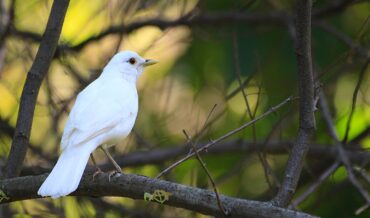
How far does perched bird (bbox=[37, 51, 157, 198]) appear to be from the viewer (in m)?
3.80

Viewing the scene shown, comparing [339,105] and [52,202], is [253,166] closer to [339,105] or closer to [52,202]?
[339,105]

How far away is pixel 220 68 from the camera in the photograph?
6.98 metres

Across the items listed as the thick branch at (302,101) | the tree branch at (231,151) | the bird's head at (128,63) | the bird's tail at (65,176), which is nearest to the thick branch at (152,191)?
the bird's tail at (65,176)

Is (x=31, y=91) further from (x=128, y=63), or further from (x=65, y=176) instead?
(x=128, y=63)

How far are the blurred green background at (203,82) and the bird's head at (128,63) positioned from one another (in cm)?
49

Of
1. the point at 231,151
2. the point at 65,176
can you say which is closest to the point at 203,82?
the point at 231,151

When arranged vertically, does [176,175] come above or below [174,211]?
above

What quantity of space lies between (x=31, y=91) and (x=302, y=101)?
5.46 ft

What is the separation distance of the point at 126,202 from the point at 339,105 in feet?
6.96

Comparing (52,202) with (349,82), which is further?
(349,82)

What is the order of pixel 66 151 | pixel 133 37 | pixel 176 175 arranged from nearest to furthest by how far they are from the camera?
pixel 66 151, pixel 176 175, pixel 133 37

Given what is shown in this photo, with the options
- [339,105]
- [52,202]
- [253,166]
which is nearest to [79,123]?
[52,202]

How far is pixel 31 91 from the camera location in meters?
4.46

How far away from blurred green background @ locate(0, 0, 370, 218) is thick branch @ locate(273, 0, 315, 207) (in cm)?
221
